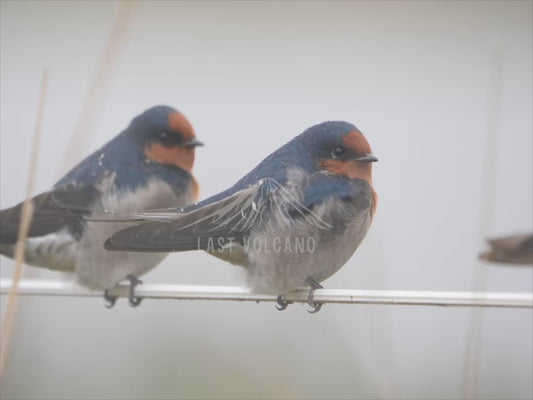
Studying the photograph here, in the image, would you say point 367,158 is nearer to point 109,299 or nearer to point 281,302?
point 281,302

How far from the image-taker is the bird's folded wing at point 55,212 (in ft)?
4.14

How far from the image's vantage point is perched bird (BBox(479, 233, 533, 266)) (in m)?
1.02

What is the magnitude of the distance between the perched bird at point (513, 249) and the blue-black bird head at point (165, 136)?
1.51 ft

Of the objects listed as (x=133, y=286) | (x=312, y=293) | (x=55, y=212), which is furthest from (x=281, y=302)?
(x=55, y=212)

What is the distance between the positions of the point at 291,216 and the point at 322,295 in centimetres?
13

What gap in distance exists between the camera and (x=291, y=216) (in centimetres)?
121

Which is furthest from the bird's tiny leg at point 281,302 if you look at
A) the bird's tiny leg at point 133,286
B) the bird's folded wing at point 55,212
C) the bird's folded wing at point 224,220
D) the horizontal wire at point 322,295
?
the bird's folded wing at point 55,212

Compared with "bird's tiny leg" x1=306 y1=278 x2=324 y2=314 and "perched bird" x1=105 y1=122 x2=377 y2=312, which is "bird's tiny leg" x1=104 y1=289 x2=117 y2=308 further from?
"bird's tiny leg" x1=306 y1=278 x2=324 y2=314

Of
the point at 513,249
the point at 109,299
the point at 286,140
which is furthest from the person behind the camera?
the point at 109,299

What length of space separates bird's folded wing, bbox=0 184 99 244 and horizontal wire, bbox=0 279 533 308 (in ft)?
0.26

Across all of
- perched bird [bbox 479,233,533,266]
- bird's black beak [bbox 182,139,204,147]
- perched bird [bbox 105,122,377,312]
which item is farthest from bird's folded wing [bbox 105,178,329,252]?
perched bird [bbox 479,233,533,266]

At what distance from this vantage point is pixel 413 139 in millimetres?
1449

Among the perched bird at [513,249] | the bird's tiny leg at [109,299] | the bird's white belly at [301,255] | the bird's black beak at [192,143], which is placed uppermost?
the bird's black beak at [192,143]

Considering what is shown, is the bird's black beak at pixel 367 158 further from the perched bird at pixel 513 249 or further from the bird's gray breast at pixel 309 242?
the perched bird at pixel 513 249
